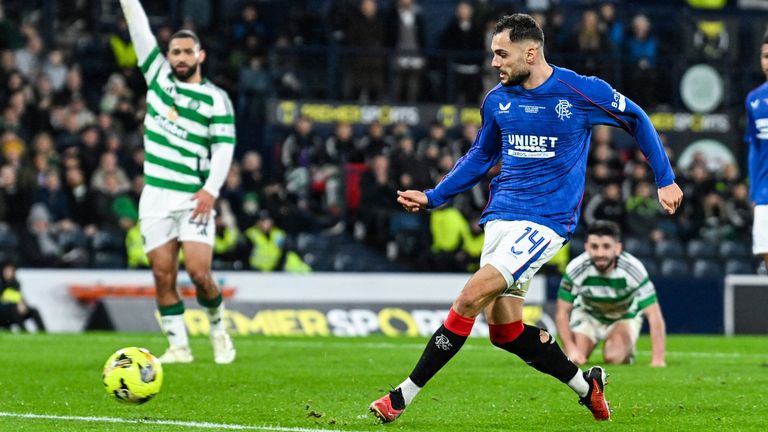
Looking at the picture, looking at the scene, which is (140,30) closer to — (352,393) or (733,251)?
(352,393)

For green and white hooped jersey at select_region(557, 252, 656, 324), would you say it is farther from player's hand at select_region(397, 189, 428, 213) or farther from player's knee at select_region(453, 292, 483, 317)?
player's knee at select_region(453, 292, 483, 317)

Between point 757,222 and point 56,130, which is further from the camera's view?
point 56,130

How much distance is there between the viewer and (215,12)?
2467 cm

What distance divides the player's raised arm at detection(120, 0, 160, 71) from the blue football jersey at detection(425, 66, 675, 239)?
171 inches

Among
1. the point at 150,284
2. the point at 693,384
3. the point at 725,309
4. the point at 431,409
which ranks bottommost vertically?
the point at 725,309

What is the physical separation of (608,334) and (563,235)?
5542 mm

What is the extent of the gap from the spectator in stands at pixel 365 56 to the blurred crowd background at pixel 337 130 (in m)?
0.02

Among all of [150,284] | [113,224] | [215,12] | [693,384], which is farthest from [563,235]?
[215,12]

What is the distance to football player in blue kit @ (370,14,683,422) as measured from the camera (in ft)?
25.2

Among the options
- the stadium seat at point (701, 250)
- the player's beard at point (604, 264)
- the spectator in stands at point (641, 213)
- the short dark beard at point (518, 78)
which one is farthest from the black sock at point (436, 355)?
the spectator in stands at point (641, 213)

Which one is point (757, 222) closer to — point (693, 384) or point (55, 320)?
point (693, 384)

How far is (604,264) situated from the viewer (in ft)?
40.6

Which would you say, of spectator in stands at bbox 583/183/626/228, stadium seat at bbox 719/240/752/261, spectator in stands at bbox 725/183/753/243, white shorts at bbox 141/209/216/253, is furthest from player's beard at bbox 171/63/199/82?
spectator in stands at bbox 725/183/753/243

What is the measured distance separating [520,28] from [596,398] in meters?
2.12
